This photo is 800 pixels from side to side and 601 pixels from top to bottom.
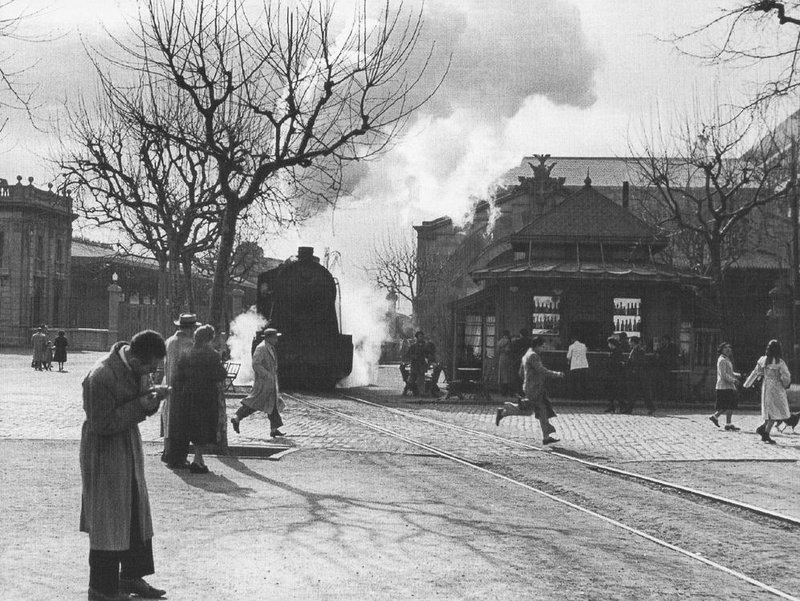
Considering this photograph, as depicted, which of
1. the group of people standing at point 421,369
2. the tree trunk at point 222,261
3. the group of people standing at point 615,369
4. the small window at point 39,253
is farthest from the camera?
the small window at point 39,253

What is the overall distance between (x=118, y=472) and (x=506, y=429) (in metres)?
14.4

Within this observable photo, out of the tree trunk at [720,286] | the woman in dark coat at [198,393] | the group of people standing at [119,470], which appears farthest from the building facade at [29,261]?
the group of people standing at [119,470]

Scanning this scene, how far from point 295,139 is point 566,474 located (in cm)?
1253

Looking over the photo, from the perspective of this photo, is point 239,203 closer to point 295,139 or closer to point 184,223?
point 295,139

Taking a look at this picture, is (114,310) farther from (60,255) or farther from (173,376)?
(173,376)

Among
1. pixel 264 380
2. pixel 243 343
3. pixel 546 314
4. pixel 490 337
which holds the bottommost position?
pixel 264 380

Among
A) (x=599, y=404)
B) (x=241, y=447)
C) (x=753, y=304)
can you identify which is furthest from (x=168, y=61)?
(x=753, y=304)

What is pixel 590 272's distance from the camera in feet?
97.6

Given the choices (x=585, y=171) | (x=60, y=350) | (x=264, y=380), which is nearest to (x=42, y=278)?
(x=60, y=350)

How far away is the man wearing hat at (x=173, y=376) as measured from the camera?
13445 mm

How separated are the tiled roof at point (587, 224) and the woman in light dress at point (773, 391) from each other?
44.5 ft

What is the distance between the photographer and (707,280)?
102 ft

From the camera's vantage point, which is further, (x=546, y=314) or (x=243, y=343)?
(x=243, y=343)

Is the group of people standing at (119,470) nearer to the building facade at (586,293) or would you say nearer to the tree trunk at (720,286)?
the building facade at (586,293)
